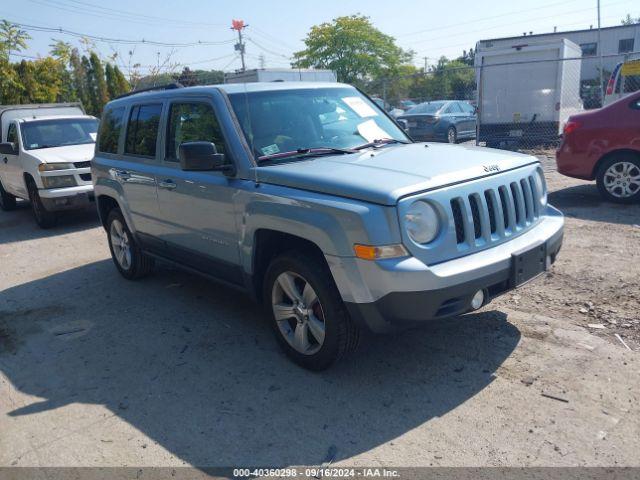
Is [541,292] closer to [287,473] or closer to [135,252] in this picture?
[287,473]

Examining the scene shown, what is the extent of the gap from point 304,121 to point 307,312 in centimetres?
157

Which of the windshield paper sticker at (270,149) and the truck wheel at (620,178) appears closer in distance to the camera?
the windshield paper sticker at (270,149)

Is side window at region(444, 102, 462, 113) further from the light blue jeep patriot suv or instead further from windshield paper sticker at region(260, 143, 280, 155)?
windshield paper sticker at region(260, 143, 280, 155)

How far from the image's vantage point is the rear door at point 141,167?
516 cm

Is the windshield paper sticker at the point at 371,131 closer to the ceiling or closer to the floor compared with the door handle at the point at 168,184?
closer to the ceiling

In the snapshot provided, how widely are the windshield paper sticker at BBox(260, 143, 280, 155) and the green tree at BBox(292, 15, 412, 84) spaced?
48538 millimetres

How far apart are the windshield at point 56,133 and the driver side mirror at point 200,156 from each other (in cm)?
739

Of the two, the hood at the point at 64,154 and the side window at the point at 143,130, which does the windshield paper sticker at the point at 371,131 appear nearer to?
the side window at the point at 143,130

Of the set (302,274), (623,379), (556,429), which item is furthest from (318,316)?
(623,379)

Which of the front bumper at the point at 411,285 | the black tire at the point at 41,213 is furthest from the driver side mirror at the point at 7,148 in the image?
the front bumper at the point at 411,285

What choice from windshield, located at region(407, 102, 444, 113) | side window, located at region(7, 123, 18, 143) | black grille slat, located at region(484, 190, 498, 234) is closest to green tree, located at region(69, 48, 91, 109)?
side window, located at region(7, 123, 18, 143)

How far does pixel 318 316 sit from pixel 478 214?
122cm

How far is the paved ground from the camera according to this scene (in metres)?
3.04

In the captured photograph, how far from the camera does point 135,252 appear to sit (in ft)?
19.9
